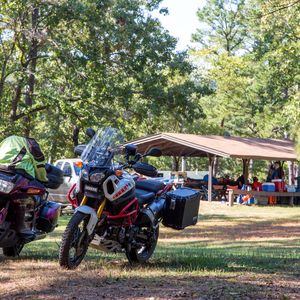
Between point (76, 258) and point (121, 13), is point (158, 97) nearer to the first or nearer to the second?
point (121, 13)

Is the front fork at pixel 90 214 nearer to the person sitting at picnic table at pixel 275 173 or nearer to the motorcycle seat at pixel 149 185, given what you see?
the motorcycle seat at pixel 149 185

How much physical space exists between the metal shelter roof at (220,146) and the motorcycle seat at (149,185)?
19.3 m

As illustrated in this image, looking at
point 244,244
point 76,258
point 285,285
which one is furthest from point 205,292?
point 244,244

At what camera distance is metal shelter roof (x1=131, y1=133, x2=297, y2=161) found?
27500 mm

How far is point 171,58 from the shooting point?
90.9 feet

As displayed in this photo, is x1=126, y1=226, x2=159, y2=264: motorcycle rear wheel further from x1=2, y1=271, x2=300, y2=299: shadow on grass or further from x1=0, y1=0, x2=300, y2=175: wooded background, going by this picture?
x1=0, y1=0, x2=300, y2=175: wooded background

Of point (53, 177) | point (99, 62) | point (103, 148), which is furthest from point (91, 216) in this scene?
point (99, 62)

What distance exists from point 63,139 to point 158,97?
17.2 metres

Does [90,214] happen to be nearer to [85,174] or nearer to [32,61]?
[85,174]

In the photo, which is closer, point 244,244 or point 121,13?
point 244,244

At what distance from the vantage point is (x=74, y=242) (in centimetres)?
627

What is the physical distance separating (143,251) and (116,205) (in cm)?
104

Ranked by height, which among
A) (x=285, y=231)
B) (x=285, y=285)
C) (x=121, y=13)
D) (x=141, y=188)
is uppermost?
(x=121, y=13)

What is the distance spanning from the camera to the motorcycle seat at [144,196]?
7096 mm
